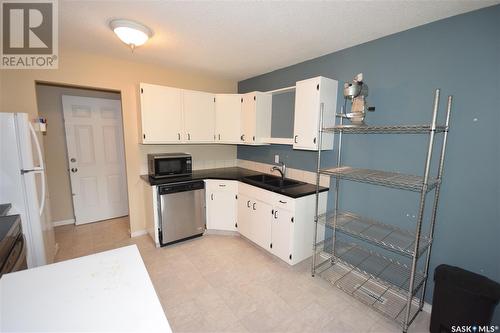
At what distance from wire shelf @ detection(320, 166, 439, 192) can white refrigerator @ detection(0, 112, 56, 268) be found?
2810 millimetres

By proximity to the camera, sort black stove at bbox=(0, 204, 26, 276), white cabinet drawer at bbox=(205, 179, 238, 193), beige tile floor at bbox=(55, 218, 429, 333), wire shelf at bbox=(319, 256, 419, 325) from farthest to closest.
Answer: white cabinet drawer at bbox=(205, 179, 238, 193)
wire shelf at bbox=(319, 256, 419, 325)
beige tile floor at bbox=(55, 218, 429, 333)
black stove at bbox=(0, 204, 26, 276)

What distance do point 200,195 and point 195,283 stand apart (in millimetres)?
1209

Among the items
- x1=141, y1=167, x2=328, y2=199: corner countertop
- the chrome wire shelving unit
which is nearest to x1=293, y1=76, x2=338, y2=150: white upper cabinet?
the chrome wire shelving unit

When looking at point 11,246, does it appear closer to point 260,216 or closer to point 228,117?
point 260,216

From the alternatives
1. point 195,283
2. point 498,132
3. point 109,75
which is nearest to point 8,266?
point 195,283

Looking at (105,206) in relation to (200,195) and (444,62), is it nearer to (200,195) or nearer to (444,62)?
(200,195)

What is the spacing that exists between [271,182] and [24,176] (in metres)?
2.69

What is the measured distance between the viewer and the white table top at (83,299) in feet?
2.70

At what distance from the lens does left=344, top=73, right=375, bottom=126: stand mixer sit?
82.7 inches

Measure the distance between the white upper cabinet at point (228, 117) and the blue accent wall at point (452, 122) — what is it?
1652 mm

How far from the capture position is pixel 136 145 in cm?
321

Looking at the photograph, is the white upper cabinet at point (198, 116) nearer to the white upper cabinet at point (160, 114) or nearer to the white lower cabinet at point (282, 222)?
the white upper cabinet at point (160, 114)

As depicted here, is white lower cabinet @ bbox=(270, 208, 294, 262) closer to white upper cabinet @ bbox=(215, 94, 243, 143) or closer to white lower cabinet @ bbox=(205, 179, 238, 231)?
white lower cabinet @ bbox=(205, 179, 238, 231)

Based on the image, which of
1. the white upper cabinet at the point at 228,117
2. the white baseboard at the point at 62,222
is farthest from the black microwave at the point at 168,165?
the white baseboard at the point at 62,222
